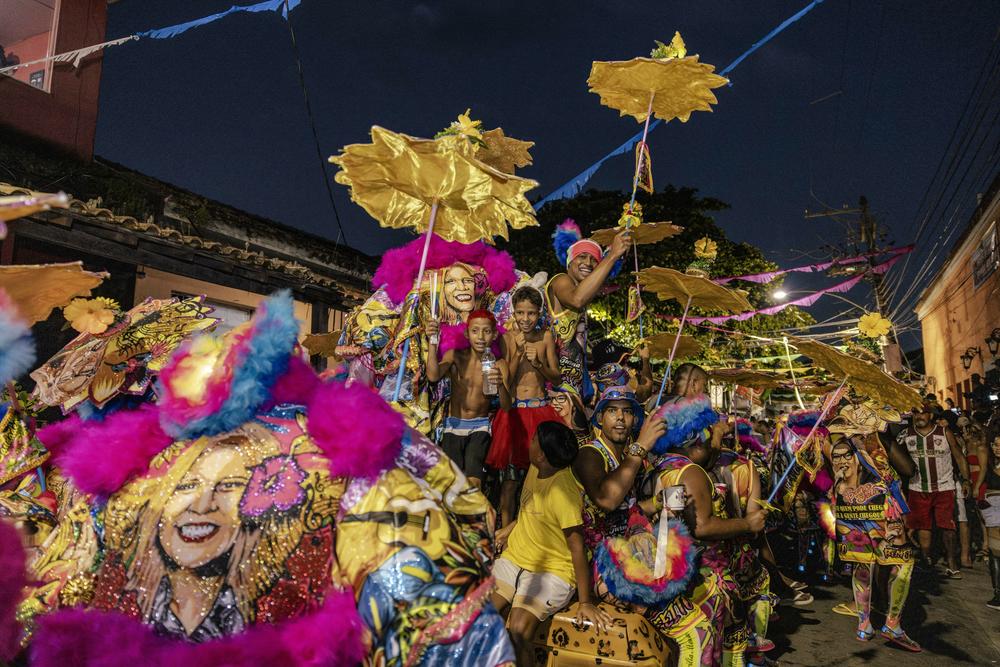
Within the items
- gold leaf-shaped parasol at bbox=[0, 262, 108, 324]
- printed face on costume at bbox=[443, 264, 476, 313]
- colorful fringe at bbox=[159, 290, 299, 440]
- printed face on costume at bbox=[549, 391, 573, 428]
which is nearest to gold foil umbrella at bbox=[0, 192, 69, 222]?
colorful fringe at bbox=[159, 290, 299, 440]

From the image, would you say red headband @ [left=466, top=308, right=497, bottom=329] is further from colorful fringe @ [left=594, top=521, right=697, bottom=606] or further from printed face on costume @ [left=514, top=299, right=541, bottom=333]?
colorful fringe @ [left=594, top=521, right=697, bottom=606]

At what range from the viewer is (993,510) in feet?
26.2

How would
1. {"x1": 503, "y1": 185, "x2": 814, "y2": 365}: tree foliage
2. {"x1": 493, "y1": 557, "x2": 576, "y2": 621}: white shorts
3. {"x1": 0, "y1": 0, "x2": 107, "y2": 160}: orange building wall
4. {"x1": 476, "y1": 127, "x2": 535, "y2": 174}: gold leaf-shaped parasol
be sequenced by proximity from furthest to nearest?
{"x1": 503, "y1": 185, "x2": 814, "y2": 365}: tree foliage → {"x1": 0, "y1": 0, "x2": 107, "y2": 160}: orange building wall → {"x1": 476, "y1": 127, "x2": 535, "y2": 174}: gold leaf-shaped parasol → {"x1": 493, "y1": 557, "x2": 576, "y2": 621}: white shorts

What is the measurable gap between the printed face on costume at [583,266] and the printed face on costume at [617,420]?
1.47 meters

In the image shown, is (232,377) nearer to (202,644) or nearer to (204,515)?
(204,515)

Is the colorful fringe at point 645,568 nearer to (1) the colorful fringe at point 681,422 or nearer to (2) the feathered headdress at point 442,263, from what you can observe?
(1) the colorful fringe at point 681,422

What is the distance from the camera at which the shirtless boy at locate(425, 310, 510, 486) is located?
4941 mm

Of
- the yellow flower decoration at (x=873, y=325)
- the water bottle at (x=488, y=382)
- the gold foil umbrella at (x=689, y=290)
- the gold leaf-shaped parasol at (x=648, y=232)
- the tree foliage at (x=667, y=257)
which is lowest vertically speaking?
the water bottle at (x=488, y=382)

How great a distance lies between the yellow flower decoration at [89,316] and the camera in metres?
4.51

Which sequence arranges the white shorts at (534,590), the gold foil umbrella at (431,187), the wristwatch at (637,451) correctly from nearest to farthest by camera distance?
1. the gold foil umbrella at (431,187)
2. the white shorts at (534,590)
3. the wristwatch at (637,451)

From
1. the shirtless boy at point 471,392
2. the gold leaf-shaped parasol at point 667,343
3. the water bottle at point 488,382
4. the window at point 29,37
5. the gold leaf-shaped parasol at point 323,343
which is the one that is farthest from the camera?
the window at point 29,37

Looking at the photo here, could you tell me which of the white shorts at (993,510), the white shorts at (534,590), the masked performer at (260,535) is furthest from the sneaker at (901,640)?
the masked performer at (260,535)

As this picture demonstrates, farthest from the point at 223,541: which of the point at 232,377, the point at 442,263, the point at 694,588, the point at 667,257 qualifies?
the point at 667,257

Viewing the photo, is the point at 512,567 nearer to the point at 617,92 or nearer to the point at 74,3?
the point at 617,92
